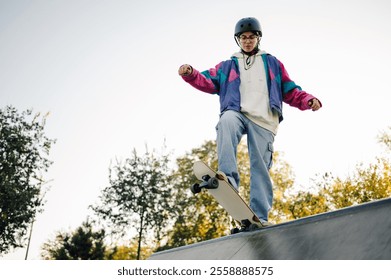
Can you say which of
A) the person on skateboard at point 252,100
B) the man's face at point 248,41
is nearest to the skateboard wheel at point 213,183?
the person on skateboard at point 252,100

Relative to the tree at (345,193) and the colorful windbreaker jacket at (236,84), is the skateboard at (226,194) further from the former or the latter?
the tree at (345,193)

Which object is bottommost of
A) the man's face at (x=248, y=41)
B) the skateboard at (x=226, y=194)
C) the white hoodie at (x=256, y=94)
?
the skateboard at (x=226, y=194)

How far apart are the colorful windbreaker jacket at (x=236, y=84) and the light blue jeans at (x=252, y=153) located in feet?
0.72

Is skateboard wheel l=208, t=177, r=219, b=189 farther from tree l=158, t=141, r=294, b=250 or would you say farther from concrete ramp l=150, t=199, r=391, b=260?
tree l=158, t=141, r=294, b=250

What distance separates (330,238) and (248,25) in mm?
2902

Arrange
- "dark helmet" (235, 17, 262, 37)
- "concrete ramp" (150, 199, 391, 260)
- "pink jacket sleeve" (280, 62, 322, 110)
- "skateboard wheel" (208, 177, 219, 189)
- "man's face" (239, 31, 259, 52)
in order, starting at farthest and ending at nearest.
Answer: "man's face" (239, 31, 259, 52) → "dark helmet" (235, 17, 262, 37) → "pink jacket sleeve" (280, 62, 322, 110) → "skateboard wheel" (208, 177, 219, 189) → "concrete ramp" (150, 199, 391, 260)

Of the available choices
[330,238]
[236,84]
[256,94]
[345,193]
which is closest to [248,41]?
[236,84]

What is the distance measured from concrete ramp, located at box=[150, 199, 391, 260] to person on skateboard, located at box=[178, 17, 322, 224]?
3.87 ft

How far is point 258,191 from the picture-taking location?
142 inches

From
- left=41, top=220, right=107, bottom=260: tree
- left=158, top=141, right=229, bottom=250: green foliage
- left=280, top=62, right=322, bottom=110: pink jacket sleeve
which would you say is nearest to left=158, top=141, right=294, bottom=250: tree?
left=158, top=141, right=229, bottom=250: green foliage

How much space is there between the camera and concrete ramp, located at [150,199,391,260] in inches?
56.6

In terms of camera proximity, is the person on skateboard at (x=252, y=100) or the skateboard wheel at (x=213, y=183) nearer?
the skateboard wheel at (x=213, y=183)

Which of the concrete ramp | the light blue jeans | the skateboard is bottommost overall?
the concrete ramp

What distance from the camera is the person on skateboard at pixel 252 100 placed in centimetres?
356
